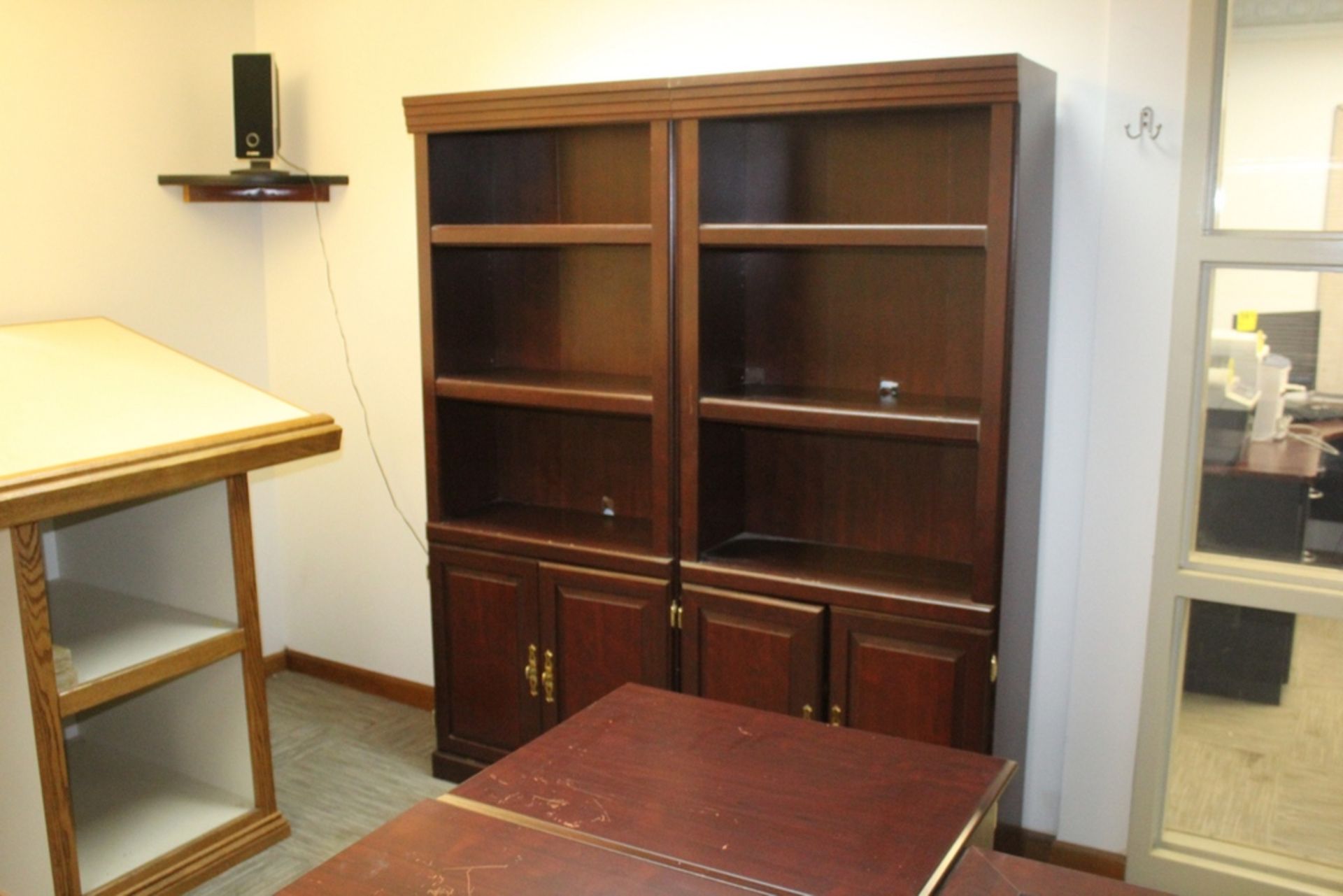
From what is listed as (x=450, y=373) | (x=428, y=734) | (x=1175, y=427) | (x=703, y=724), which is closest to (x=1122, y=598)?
(x=1175, y=427)

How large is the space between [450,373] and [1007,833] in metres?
1.91

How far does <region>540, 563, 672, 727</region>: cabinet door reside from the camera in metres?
3.01

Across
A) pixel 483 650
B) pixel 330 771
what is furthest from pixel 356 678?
pixel 483 650

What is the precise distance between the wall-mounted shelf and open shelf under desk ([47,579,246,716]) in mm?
1288

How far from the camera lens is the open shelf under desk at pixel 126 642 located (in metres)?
2.74

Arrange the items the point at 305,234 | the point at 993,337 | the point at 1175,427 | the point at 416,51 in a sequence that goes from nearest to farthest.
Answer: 1. the point at 993,337
2. the point at 1175,427
3. the point at 416,51
4. the point at 305,234

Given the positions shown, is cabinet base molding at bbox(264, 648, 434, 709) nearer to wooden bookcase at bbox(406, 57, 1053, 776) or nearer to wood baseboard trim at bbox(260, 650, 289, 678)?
wood baseboard trim at bbox(260, 650, 289, 678)

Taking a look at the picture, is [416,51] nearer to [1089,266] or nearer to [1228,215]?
[1089,266]

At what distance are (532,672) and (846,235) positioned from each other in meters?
1.46

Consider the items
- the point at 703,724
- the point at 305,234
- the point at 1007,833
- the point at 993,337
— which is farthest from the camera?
the point at 305,234

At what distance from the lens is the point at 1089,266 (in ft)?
9.06

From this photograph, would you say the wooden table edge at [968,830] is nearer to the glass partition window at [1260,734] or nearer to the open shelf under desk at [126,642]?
the glass partition window at [1260,734]

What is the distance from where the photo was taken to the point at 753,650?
2875 mm

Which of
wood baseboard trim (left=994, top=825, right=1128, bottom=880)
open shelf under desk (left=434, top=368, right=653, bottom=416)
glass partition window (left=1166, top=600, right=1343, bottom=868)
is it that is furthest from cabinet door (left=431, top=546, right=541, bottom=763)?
glass partition window (left=1166, top=600, right=1343, bottom=868)
